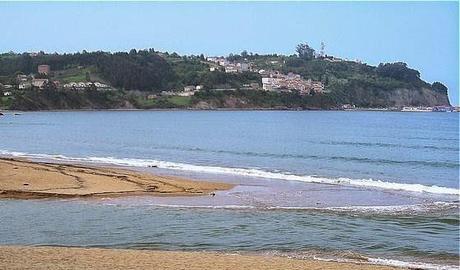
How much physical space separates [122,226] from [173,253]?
12.7ft

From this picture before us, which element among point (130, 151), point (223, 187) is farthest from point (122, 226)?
point (130, 151)

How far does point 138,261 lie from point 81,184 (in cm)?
1383

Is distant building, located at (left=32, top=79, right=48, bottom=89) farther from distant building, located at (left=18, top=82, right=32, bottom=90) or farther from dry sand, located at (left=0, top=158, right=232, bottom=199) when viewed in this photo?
dry sand, located at (left=0, top=158, right=232, bottom=199)

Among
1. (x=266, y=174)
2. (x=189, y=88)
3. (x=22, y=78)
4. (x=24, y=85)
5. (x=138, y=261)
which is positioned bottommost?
(x=266, y=174)

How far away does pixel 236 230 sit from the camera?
16609 millimetres

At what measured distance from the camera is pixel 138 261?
1187 centimetres

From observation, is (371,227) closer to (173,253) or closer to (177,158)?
(173,253)

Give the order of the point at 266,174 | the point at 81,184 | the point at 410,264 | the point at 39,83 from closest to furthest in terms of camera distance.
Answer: the point at 410,264 → the point at 81,184 → the point at 266,174 → the point at 39,83

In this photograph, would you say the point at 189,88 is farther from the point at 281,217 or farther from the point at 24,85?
the point at 281,217

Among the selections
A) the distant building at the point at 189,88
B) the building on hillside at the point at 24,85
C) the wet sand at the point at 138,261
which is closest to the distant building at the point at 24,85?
the building on hillside at the point at 24,85

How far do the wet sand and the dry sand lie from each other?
967 centimetres

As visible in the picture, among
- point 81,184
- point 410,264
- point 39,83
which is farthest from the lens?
point 39,83

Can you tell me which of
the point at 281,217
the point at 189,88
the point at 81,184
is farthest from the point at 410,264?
the point at 189,88

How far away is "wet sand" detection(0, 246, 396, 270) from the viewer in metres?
11.1
